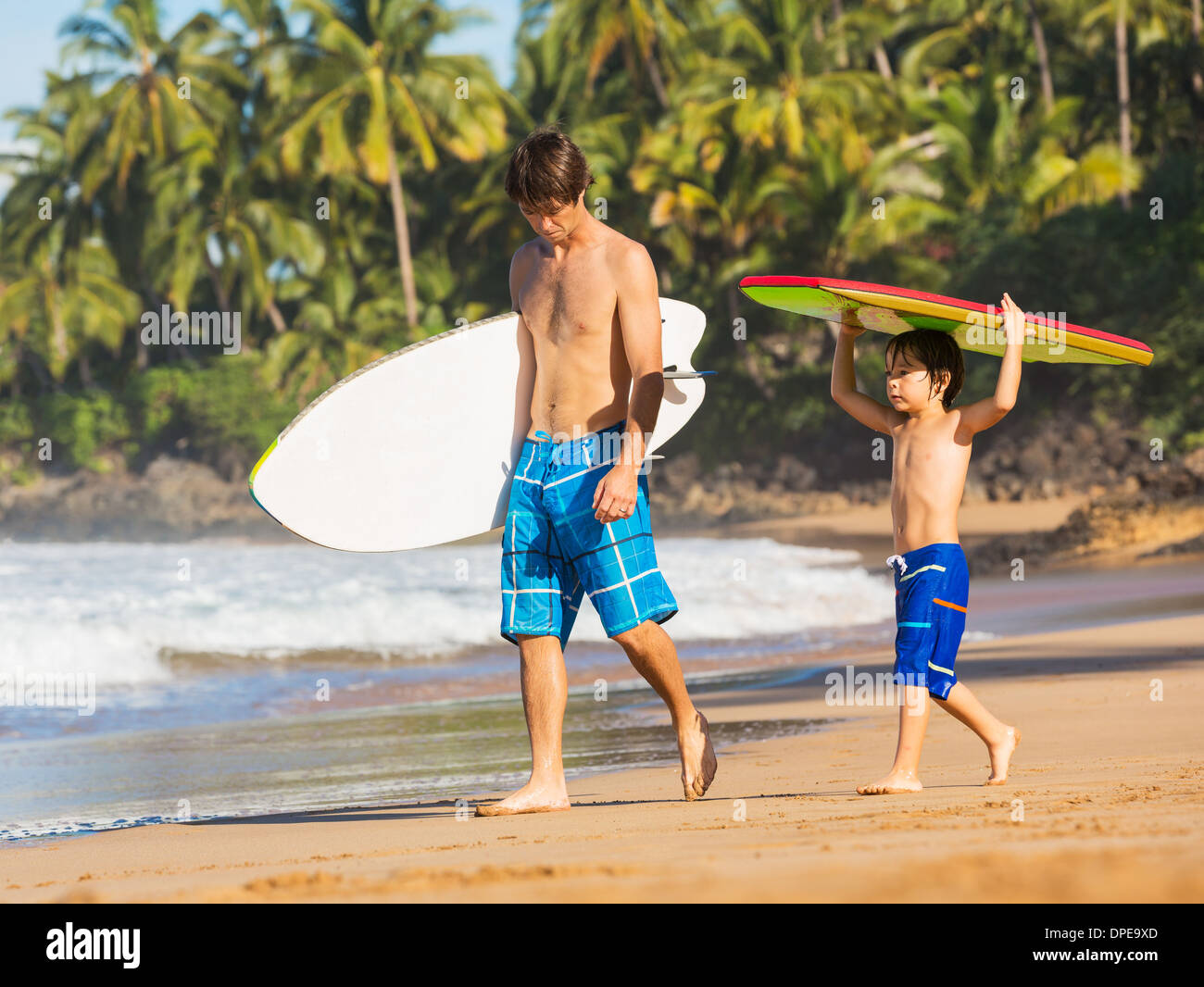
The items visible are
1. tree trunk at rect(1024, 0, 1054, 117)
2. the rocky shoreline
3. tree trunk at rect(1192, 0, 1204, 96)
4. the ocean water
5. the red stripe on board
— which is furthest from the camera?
tree trunk at rect(1024, 0, 1054, 117)

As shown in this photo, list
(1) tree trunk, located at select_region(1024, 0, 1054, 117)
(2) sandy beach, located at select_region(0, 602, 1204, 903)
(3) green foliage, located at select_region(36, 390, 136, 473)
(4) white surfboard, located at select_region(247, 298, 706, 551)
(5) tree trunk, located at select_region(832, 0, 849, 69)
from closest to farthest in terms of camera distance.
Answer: (2) sandy beach, located at select_region(0, 602, 1204, 903) < (4) white surfboard, located at select_region(247, 298, 706, 551) < (1) tree trunk, located at select_region(1024, 0, 1054, 117) < (5) tree trunk, located at select_region(832, 0, 849, 69) < (3) green foliage, located at select_region(36, 390, 136, 473)

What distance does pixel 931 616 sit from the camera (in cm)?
333

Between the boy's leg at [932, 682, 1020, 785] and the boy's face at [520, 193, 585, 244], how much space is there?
4.86ft

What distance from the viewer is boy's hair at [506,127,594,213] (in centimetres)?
332

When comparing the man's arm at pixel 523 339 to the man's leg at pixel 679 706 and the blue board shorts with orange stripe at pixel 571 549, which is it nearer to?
the blue board shorts with orange stripe at pixel 571 549

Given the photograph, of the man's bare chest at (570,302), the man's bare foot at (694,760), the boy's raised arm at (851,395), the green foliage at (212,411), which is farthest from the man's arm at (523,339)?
the green foliage at (212,411)

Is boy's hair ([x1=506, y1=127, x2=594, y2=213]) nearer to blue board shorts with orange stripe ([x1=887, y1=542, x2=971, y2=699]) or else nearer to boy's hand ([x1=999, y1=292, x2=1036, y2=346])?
boy's hand ([x1=999, y1=292, x2=1036, y2=346])

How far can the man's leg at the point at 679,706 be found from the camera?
3.36 metres

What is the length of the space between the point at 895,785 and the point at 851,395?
104 centimetres

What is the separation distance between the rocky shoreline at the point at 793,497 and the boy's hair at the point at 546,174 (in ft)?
32.0

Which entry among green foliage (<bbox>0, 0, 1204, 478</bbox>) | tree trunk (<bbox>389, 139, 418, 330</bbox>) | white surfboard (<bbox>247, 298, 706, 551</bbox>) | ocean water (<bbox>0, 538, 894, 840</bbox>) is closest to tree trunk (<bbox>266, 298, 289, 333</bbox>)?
green foliage (<bbox>0, 0, 1204, 478</bbox>)

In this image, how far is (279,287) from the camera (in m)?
37.8

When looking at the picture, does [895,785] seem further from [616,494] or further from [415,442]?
[415,442]
